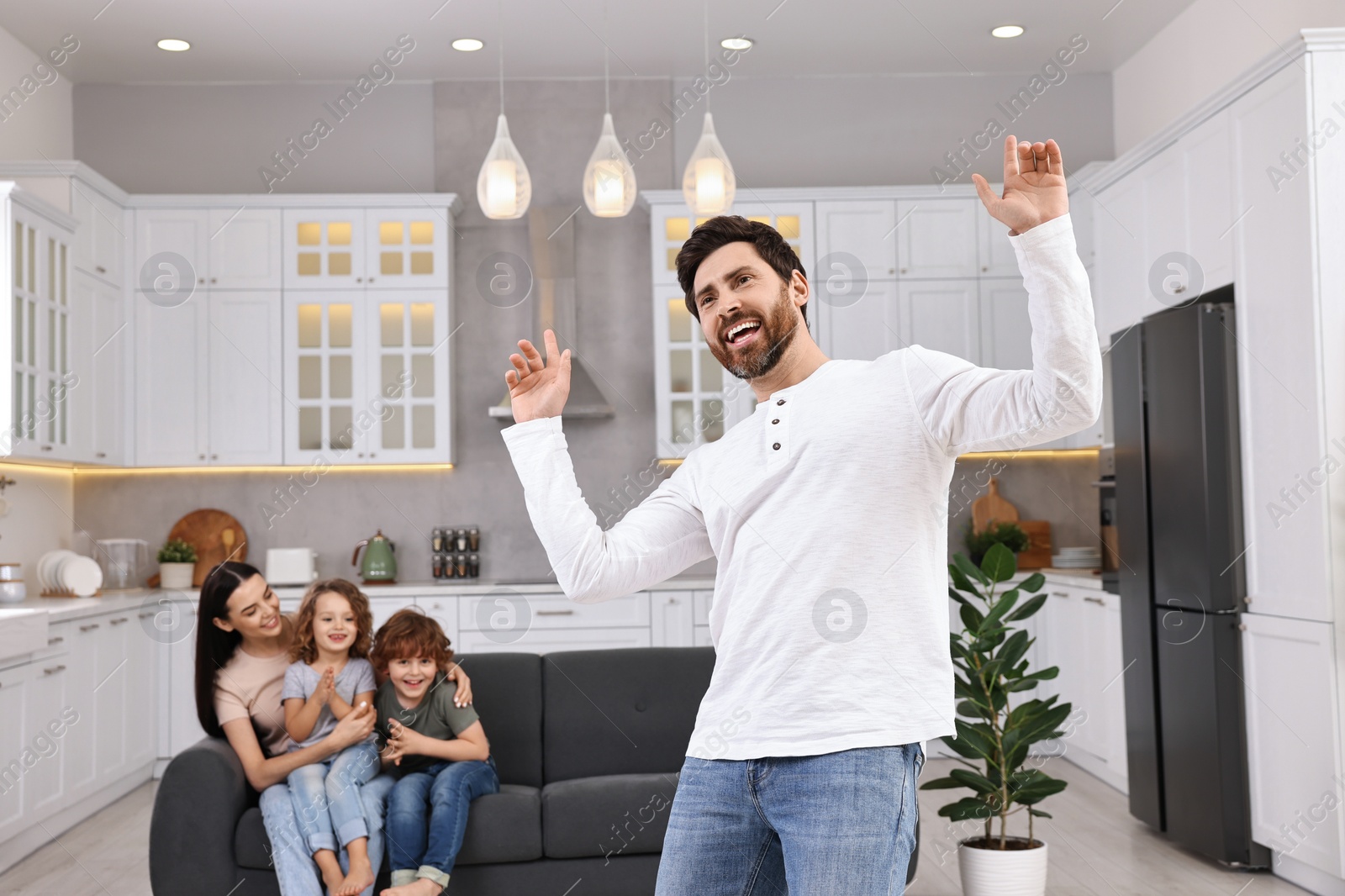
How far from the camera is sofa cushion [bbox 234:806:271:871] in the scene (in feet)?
8.89

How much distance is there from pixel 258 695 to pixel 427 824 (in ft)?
1.97

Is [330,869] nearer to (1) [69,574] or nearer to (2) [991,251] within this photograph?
(1) [69,574]

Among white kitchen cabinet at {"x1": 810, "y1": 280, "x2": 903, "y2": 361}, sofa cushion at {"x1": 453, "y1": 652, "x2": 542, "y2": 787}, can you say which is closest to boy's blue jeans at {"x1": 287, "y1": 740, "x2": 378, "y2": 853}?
sofa cushion at {"x1": 453, "y1": 652, "x2": 542, "y2": 787}

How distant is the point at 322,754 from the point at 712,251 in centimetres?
199

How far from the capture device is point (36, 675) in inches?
152

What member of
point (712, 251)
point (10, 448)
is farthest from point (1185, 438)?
point (10, 448)

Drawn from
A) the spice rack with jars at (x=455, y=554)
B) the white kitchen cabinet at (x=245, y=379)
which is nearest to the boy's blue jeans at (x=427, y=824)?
the spice rack with jars at (x=455, y=554)

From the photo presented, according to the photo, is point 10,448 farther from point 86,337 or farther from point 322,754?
point 322,754

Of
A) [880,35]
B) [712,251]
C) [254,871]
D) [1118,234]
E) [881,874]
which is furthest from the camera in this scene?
[880,35]

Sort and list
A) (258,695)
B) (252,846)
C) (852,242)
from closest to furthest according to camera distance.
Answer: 1. (252,846)
2. (258,695)
3. (852,242)

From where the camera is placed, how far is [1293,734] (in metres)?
3.25

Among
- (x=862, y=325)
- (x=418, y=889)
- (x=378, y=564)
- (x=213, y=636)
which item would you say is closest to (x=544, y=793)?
(x=418, y=889)

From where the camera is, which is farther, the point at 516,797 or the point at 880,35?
the point at 880,35

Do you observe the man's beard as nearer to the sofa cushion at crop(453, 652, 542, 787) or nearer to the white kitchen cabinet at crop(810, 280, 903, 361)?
the sofa cushion at crop(453, 652, 542, 787)
